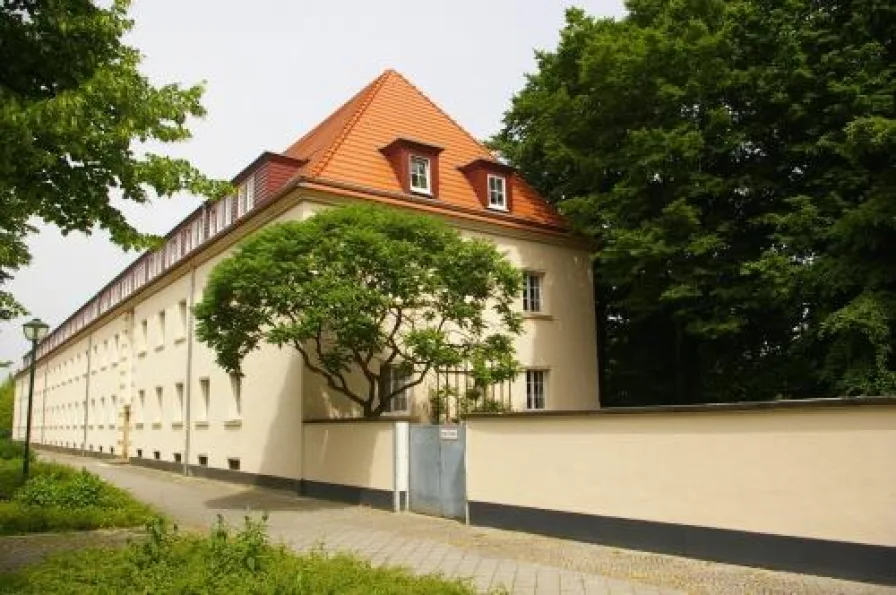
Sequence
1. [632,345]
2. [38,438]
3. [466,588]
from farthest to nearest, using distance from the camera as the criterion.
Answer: [38,438] → [632,345] → [466,588]

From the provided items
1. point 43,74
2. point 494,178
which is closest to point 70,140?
point 43,74

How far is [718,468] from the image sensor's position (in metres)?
9.51

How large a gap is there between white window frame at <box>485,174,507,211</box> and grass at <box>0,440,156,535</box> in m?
12.6

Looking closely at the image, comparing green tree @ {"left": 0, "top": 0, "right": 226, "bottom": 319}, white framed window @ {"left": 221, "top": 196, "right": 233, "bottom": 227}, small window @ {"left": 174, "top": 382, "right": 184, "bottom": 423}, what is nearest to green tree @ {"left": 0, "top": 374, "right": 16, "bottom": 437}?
small window @ {"left": 174, "top": 382, "right": 184, "bottom": 423}

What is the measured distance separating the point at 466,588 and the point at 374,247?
328 inches

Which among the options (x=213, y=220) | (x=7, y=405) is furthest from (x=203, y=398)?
(x=7, y=405)

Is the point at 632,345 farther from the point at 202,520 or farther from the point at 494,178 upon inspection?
the point at 202,520

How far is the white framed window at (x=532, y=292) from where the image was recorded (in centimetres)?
2326

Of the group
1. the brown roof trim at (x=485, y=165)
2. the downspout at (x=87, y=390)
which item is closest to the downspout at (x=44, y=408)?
the downspout at (x=87, y=390)

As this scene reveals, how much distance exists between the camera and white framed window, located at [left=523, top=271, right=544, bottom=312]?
23.3 m

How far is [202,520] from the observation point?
46.8ft

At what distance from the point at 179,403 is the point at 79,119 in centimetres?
2111

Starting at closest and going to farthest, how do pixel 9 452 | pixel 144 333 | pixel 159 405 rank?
pixel 9 452, pixel 159 405, pixel 144 333

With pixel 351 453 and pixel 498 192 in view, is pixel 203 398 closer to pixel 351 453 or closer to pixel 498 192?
pixel 351 453
